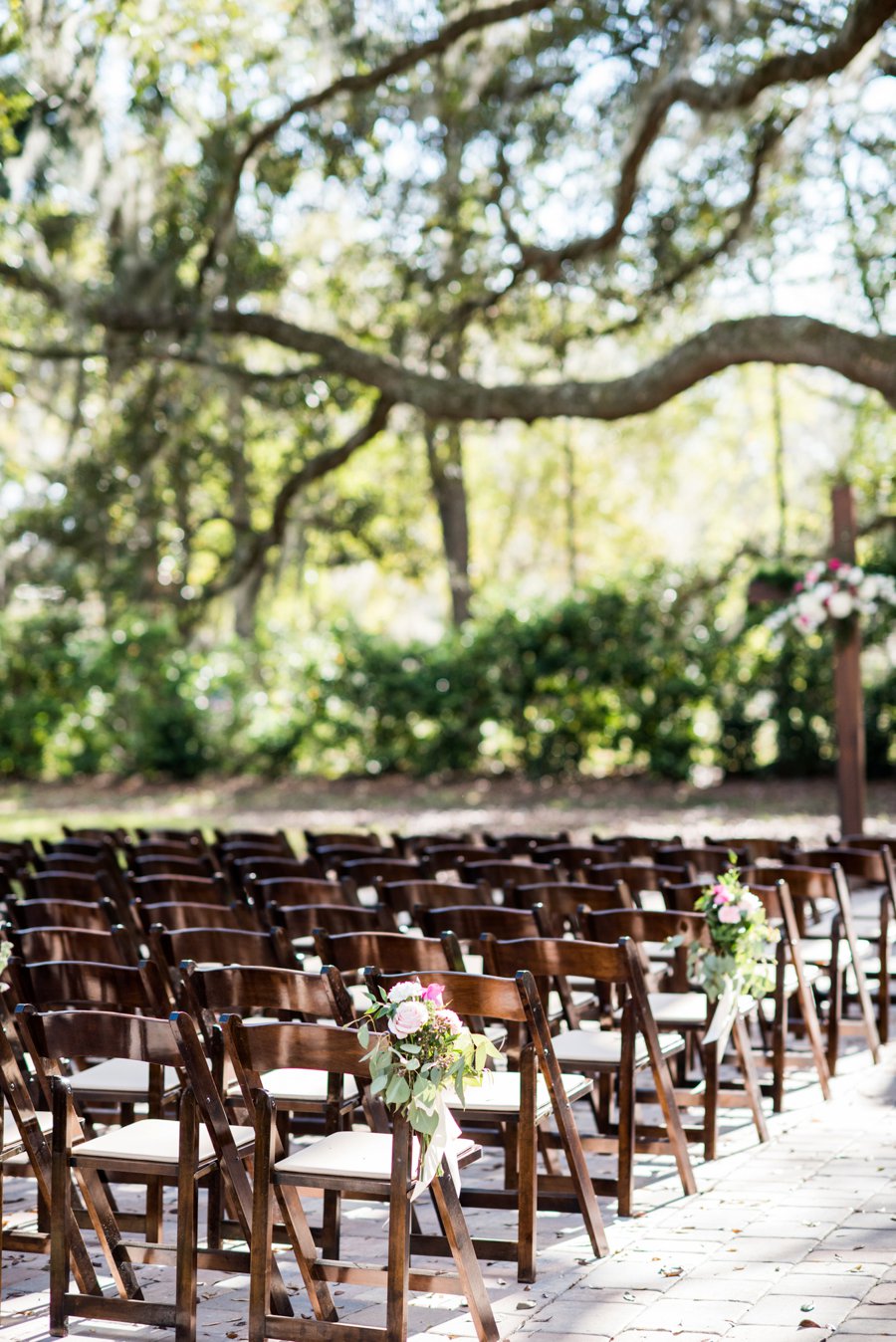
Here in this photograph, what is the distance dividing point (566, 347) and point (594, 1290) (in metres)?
10.8

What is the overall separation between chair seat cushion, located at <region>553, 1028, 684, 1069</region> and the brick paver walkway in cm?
42

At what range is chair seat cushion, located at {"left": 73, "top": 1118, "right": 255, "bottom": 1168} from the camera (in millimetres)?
3699

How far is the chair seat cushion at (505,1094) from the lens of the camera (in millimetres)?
4020

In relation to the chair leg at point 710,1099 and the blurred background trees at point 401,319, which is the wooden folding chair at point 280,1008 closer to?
the chair leg at point 710,1099

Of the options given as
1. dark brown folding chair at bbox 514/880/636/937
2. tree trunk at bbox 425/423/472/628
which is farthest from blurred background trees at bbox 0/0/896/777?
dark brown folding chair at bbox 514/880/636/937

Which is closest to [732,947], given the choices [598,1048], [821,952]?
[598,1048]

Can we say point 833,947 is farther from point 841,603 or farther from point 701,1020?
point 841,603

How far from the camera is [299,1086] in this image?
4406mm

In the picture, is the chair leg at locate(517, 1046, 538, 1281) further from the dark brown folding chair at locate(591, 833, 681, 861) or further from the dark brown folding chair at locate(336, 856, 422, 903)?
the dark brown folding chair at locate(591, 833, 681, 861)

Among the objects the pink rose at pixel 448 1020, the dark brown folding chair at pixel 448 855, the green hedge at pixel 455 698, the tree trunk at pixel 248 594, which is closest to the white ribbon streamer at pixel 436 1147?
the pink rose at pixel 448 1020

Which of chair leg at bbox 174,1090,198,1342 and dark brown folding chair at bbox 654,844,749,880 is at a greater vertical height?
dark brown folding chair at bbox 654,844,749,880

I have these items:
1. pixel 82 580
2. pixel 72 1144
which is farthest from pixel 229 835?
pixel 82 580

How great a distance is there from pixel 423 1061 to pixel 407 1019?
114 mm

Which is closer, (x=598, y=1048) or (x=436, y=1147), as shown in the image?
(x=436, y=1147)
